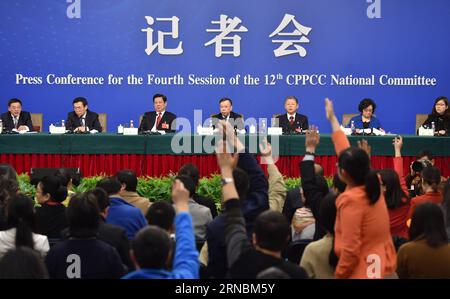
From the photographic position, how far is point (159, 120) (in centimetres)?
959

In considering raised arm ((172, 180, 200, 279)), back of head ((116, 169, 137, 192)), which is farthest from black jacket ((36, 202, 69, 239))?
raised arm ((172, 180, 200, 279))

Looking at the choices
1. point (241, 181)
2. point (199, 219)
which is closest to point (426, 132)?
point (199, 219)

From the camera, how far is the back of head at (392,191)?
428 centimetres

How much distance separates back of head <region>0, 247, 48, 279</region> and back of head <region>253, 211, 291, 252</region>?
75cm

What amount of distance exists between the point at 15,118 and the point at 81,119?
0.78 m

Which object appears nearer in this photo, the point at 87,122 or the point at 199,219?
the point at 199,219

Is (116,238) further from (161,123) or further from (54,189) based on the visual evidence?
(161,123)

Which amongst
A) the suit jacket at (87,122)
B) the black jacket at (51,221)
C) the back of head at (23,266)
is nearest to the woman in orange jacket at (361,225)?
the back of head at (23,266)

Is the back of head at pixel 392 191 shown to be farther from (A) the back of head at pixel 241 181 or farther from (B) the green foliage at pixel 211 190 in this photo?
(B) the green foliage at pixel 211 190

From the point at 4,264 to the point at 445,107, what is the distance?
289 inches

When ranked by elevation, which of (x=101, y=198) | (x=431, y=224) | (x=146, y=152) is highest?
(x=146, y=152)

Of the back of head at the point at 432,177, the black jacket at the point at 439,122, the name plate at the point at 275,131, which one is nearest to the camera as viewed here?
the back of head at the point at 432,177

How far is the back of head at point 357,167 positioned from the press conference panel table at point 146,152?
519 cm

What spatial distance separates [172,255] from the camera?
3.00 meters
